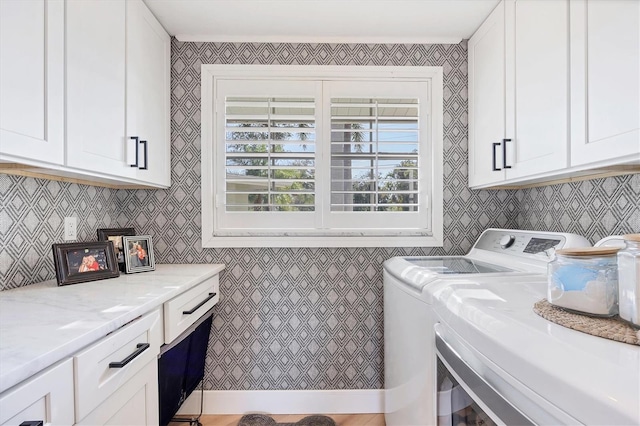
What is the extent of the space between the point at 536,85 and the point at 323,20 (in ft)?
3.75

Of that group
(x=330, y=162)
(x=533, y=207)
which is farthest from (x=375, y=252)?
(x=533, y=207)

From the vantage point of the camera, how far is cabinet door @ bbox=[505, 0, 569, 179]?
116 cm

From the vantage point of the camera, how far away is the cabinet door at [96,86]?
1133 mm

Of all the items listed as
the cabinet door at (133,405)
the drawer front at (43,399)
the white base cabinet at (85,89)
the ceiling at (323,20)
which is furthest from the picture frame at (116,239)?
the ceiling at (323,20)

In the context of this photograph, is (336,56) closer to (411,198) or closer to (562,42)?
(411,198)

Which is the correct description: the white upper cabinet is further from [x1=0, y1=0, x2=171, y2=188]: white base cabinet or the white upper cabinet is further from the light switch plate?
the light switch plate

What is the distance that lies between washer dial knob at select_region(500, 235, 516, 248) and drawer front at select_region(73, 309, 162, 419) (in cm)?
168

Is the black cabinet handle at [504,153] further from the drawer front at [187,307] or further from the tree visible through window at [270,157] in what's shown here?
the drawer front at [187,307]

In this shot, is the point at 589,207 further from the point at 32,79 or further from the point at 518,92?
the point at 32,79

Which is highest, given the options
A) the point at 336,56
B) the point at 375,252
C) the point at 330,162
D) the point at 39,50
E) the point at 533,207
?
the point at 336,56

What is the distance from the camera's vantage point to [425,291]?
1.15 metres

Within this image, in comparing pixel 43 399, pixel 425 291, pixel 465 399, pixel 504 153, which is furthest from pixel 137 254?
pixel 504 153

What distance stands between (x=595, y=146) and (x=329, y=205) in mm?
1280

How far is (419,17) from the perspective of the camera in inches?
67.3
